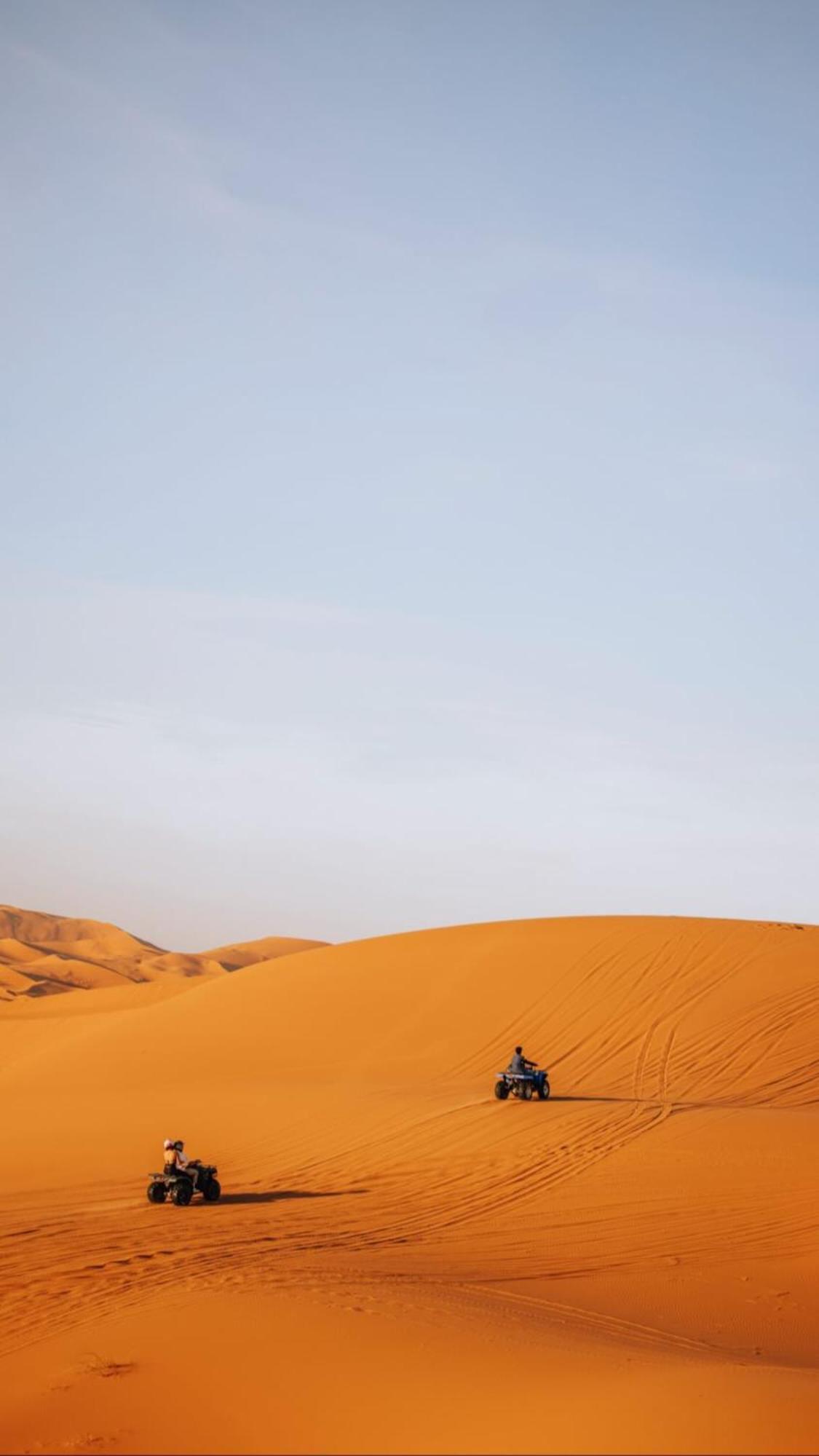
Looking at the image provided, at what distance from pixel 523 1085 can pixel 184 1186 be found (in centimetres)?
723

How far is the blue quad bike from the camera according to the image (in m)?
20.9

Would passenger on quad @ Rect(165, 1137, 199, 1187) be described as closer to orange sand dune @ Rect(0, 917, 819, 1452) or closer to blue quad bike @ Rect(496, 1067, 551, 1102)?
orange sand dune @ Rect(0, 917, 819, 1452)

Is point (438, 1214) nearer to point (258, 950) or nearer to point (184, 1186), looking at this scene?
point (184, 1186)

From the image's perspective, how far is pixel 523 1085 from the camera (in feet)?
Answer: 68.8

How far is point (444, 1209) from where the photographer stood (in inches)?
596

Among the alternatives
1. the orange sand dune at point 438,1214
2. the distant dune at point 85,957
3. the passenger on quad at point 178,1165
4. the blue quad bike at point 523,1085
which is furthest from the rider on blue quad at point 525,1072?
the distant dune at point 85,957

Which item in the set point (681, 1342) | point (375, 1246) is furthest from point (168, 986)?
point (681, 1342)

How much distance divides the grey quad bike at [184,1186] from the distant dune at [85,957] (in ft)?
137

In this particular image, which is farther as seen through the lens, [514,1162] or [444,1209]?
[514,1162]

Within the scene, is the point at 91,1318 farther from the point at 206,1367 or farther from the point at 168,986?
the point at 168,986

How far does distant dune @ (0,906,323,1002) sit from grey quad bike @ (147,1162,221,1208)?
1648 inches

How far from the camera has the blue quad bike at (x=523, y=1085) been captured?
20875 millimetres

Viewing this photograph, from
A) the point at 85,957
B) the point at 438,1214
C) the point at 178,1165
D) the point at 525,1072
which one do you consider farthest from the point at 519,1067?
the point at 85,957

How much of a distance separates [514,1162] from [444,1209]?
224cm
